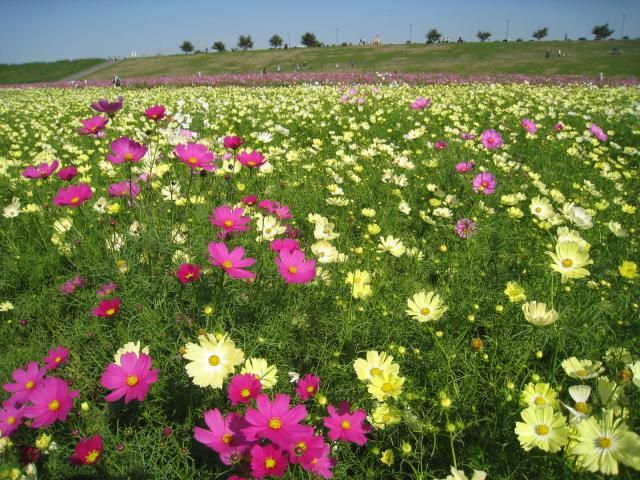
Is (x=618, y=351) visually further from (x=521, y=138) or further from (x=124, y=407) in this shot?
(x=521, y=138)

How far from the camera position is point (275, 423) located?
2.79ft

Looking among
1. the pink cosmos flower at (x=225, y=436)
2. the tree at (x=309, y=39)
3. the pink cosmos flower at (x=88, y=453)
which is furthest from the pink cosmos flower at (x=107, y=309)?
the tree at (x=309, y=39)

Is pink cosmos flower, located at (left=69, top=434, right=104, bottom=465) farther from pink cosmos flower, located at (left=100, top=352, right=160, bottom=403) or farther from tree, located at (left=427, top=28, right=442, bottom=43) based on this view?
tree, located at (left=427, top=28, right=442, bottom=43)

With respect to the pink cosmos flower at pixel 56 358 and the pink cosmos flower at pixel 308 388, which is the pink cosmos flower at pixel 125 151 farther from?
the pink cosmos flower at pixel 308 388

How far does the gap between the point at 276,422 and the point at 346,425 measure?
0.20m

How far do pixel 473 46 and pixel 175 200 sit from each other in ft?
126

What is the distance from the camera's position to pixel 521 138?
180 inches

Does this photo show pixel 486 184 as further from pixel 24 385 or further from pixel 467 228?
pixel 24 385

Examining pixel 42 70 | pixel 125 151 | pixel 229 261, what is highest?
pixel 42 70

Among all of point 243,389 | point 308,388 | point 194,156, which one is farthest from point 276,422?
point 194,156

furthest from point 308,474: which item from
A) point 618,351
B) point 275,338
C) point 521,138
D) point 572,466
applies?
point 521,138

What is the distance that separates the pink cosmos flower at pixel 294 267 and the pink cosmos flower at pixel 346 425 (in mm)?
373

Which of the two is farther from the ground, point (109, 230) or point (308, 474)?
point (109, 230)

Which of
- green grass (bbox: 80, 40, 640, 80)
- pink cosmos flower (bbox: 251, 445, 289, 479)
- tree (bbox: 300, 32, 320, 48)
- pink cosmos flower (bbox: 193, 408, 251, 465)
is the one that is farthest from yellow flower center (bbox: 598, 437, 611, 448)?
tree (bbox: 300, 32, 320, 48)
